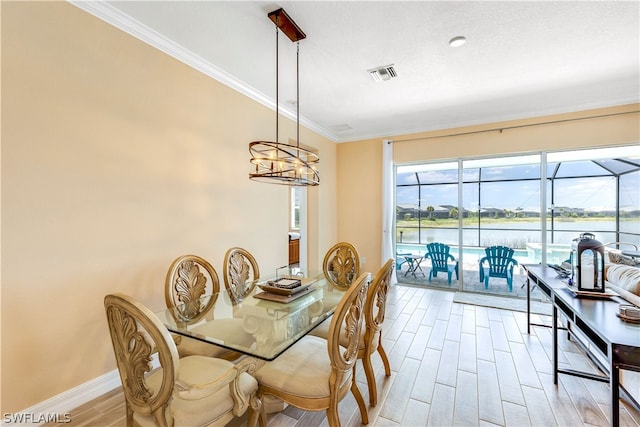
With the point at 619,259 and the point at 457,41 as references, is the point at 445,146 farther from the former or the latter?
the point at 619,259

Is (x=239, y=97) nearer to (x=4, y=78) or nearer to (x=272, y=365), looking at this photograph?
(x=4, y=78)

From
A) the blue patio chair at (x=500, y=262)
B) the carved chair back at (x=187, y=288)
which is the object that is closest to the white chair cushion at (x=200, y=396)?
the carved chair back at (x=187, y=288)

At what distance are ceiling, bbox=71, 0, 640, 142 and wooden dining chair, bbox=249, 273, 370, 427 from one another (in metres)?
2.07

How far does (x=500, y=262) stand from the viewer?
14.6 feet

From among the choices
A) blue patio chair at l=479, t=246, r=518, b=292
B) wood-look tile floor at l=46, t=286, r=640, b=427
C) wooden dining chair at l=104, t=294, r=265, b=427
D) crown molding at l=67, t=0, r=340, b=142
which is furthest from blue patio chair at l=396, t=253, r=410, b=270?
wooden dining chair at l=104, t=294, r=265, b=427

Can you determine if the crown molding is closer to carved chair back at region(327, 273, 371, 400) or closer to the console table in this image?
carved chair back at region(327, 273, 371, 400)

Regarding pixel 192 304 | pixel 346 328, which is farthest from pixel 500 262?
pixel 192 304

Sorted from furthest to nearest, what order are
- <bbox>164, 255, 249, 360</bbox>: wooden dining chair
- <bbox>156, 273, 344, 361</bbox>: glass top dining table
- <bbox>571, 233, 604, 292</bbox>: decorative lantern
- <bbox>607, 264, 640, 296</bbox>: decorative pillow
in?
<bbox>607, 264, 640, 296</bbox>: decorative pillow → <bbox>571, 233, 604, 292</bbox>: decorative lantern → <bbox>164, 255, 249, 360</bbox>: wooden dining chair → <bbox>156, 273, 344, 361</bbox>: glass top dining table

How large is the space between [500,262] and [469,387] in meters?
3.01

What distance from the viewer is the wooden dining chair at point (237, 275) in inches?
92.7

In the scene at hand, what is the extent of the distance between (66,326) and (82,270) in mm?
381

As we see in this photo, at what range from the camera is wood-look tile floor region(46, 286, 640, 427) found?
1793mm

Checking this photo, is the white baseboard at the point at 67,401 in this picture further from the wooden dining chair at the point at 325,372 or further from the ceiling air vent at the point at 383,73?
the ceiling air vent at the point at 383,73

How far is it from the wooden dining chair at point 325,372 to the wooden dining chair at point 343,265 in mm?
1206
